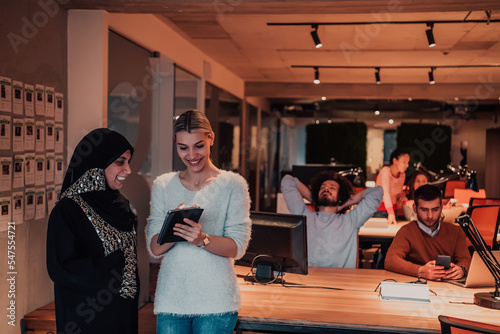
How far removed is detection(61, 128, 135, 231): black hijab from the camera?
2727 millimetres

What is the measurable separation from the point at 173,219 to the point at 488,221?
429 cm

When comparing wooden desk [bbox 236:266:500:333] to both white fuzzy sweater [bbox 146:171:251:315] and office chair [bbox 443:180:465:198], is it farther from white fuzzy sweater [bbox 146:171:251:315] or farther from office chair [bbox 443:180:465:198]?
office chair [bbox 443:180:465:198]

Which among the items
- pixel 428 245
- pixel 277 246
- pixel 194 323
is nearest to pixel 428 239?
→ pixel 428 245

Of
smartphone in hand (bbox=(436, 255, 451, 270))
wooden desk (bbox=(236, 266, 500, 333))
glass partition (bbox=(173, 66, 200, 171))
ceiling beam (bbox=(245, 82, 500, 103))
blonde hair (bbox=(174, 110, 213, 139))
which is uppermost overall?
ceiling beam (bbox=(245, 82, 500, 103))

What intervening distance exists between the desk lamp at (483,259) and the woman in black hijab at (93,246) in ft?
5.55

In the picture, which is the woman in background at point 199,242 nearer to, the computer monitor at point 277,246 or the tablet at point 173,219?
the tablet at point 173,219

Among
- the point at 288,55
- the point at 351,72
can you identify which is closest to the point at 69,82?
the point at 288,55

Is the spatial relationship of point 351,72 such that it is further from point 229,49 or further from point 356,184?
point 356,184

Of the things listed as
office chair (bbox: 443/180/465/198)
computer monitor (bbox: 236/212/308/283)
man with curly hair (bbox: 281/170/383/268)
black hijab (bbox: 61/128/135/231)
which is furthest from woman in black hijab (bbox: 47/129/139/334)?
office chair (bbox: 443/180/465/198)

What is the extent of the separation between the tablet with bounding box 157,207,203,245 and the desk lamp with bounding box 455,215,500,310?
1424mm

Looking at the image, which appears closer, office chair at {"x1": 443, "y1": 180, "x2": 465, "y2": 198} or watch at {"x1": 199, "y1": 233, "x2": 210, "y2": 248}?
watch at {"x1": 199, "y1": 233, "x2": 210, "y2": 248}

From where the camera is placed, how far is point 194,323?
245cm

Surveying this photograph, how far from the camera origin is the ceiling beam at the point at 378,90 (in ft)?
39.4

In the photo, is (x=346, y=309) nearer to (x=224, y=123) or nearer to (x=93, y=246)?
(x=93, y=246)
